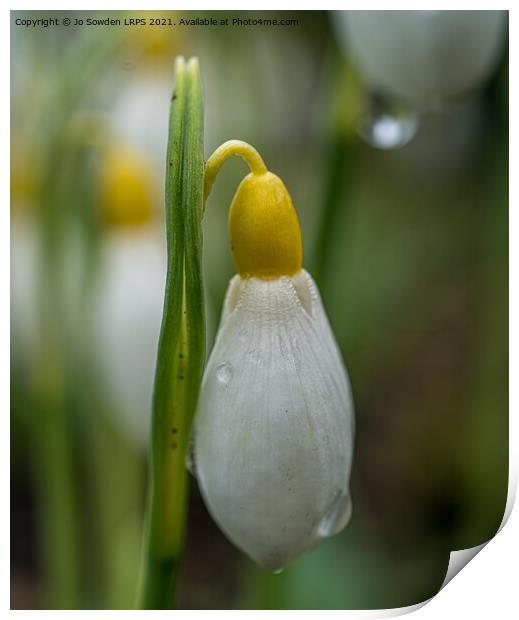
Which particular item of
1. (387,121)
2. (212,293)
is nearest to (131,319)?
(212,293)

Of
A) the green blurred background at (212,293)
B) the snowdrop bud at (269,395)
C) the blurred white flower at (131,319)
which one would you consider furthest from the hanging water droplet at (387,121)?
the snowdrop bud at (269,395)

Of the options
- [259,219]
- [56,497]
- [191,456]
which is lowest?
[56,497]

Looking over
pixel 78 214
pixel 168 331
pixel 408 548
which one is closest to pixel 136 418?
pixel 78 214

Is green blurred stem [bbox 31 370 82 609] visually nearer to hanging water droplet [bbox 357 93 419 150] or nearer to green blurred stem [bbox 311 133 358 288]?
green blurred stem [bbox 311 133 358 288]

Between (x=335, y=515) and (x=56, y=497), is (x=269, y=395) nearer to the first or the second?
(x=335, y=515)

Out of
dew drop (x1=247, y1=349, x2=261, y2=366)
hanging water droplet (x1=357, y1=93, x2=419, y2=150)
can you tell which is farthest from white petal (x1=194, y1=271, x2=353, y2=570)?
hanging water droplet (x1=357, y1=93, x2=419, y2=150)
